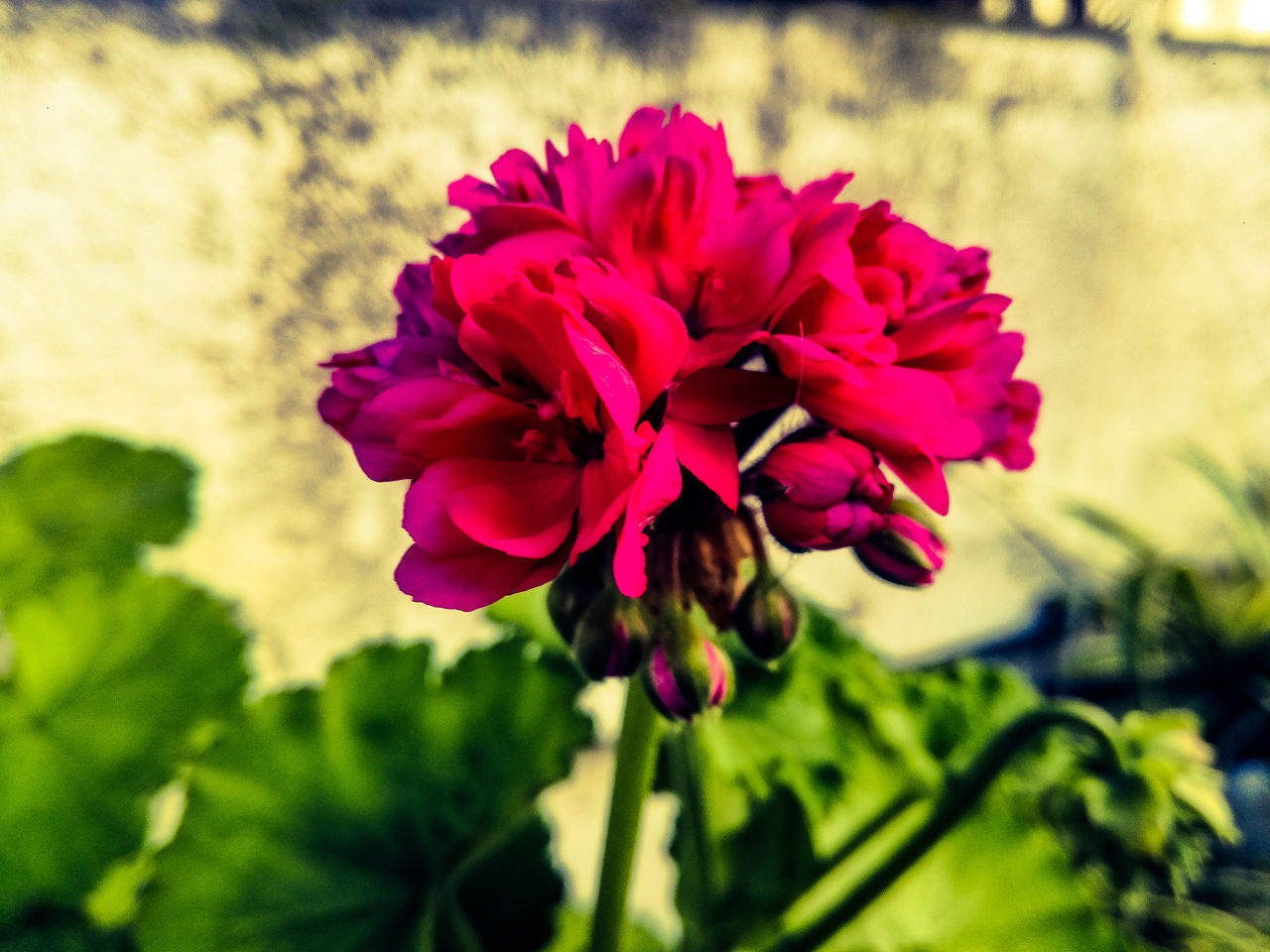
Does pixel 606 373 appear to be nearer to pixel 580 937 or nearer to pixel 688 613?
pixel 688 613

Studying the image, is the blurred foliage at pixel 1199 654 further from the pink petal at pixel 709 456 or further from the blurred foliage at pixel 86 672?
the blurred foliage at pixel 86 672

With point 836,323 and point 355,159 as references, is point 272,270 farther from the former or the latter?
point 836,323

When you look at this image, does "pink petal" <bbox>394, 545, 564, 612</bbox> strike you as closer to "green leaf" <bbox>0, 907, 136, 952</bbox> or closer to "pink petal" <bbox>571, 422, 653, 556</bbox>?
"pink petal" <bbox>571, 422, 653, 556</bbox>

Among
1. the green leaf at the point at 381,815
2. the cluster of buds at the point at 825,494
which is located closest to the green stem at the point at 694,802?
the green leaf at the point at 381,815

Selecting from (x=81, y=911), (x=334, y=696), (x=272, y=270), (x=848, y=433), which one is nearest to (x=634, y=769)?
(x=848, y=433)

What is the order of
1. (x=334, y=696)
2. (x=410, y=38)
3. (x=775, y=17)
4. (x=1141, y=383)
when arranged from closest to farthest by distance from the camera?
(x=334, y=696)
(x=410, y=38)
(x=775, y=17)
(x=1141, y=383)
